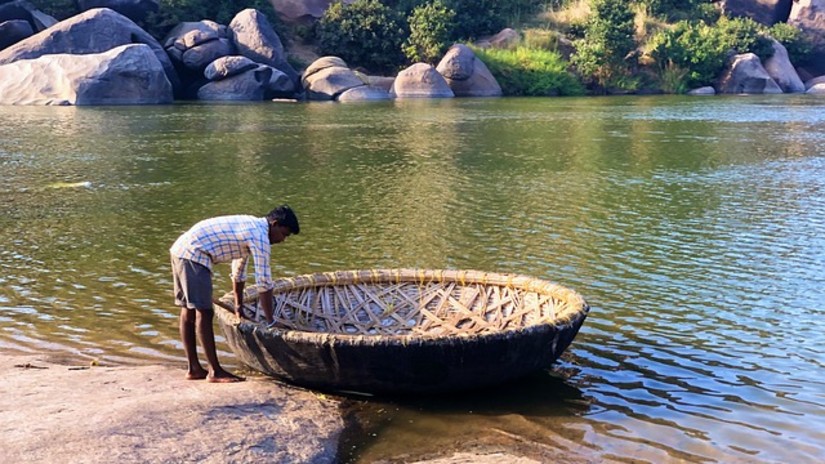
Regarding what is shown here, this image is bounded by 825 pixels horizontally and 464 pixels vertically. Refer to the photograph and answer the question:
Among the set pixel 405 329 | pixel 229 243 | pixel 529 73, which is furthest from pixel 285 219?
pixel 529 73

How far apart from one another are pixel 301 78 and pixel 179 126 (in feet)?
48.0

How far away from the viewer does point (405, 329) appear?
768 cm

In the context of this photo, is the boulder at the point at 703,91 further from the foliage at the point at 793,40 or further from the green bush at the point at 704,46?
the foliage at the point at 793,40

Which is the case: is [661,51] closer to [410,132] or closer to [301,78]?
[301,78]

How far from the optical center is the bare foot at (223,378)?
6371mm

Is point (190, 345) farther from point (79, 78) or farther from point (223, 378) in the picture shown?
point (79, 78)

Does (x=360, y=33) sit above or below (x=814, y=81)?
above

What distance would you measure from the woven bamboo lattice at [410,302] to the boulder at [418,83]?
3276cm

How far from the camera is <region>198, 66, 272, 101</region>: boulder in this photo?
122 ft

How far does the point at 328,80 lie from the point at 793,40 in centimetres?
2760

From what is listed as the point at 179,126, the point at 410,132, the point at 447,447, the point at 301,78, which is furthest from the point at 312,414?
the point at 301,78

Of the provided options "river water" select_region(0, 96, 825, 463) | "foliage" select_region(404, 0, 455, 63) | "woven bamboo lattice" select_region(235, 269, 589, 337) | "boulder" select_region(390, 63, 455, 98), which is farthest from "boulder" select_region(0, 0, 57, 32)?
"woven bamboo lattice" select_region(235, 269, 589, 337)

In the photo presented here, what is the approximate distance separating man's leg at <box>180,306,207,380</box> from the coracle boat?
0.24 metres

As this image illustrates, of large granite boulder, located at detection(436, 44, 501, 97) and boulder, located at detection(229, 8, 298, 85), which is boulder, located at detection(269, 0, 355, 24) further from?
large granite boulder, located at detection(436, 44, 501, 97)
